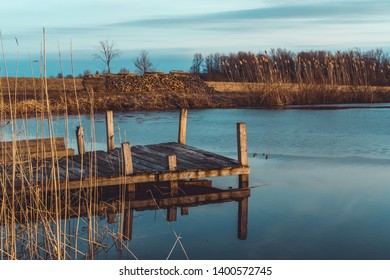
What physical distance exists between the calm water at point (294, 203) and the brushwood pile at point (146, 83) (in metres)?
12.8

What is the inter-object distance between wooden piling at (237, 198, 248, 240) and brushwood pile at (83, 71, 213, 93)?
22.2 metres

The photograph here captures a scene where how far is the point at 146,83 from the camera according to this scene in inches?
1262

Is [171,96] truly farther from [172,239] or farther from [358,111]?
[172,239]

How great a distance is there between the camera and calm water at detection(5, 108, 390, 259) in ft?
22.5

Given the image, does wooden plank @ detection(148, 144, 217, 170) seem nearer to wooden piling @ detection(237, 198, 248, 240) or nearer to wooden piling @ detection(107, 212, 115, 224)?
wooden piling @ detection(237, 198, 248, 240)

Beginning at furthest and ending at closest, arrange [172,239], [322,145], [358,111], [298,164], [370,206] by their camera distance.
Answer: [358,111], [322,145], [298,164], [370,206], [172,239]

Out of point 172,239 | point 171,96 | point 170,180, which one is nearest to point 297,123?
point 171,96

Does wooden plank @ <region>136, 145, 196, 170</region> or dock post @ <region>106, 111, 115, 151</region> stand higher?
dock post @ <region>106, 111, 115, 151</region>

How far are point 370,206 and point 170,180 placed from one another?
3.04m

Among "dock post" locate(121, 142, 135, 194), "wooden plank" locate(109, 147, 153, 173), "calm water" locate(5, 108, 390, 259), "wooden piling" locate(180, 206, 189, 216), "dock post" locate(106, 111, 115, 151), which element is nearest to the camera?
"calm water" locate(5, 108, 390, 259)

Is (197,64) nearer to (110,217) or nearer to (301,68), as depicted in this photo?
(301,68)

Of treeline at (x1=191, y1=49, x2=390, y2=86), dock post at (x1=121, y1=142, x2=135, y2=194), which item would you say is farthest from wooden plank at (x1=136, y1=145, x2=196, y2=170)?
treeline at (x1=191, y1=49, x2=390, y2=86)

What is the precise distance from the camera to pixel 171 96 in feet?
90.2

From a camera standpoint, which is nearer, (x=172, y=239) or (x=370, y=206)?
(x=172, y=239)
